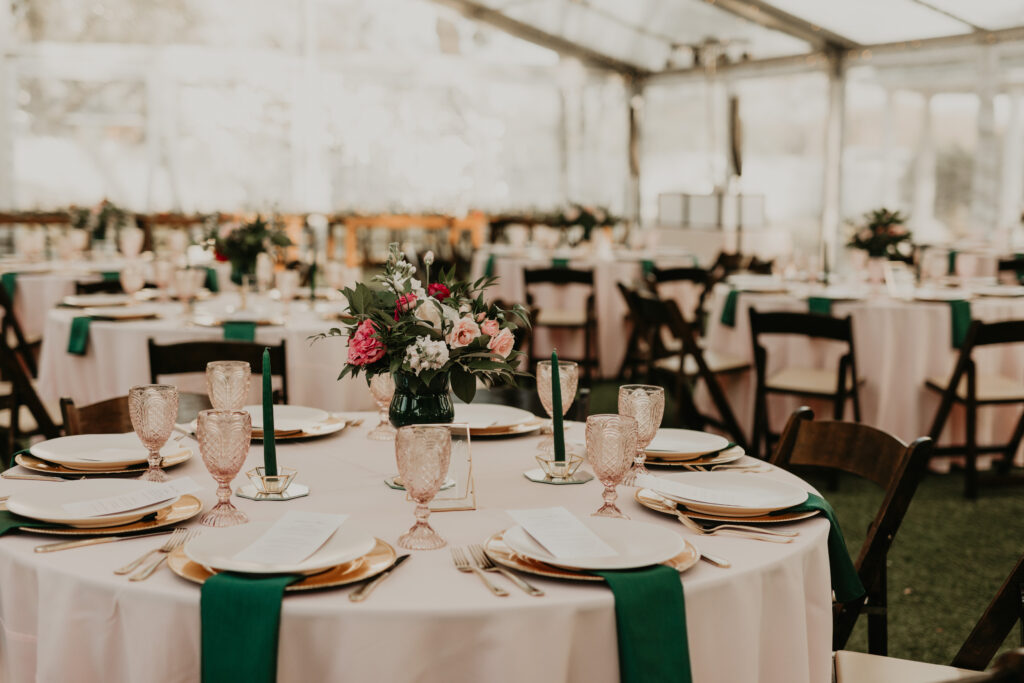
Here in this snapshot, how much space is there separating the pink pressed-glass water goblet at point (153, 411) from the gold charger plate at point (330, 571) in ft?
1.35

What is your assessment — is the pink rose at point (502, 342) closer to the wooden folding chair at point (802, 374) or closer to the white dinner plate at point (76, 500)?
the white dinner plate at point (76, 500)

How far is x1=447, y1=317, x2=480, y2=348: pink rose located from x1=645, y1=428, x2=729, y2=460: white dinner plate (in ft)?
1.45

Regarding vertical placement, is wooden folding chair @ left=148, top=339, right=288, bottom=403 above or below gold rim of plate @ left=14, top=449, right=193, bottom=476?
above

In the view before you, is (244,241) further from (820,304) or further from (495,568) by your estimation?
(495,568)

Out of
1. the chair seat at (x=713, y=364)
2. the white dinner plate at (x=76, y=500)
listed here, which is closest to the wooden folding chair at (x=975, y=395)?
the chair seat at (x=713, y=364)

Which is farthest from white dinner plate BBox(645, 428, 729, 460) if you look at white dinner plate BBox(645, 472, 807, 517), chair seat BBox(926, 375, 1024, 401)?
chair seat BBox(926, 375, 1024, 401)

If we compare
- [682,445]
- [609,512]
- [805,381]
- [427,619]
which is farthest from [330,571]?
[805,381]

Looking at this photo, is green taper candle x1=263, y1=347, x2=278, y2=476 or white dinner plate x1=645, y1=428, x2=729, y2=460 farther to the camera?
white dinner plate x1=645, y1=428, x2=729, y2=460

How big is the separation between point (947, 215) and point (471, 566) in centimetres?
1061

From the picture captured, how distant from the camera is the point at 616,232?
14508mm

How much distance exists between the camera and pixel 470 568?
Result: 146cm

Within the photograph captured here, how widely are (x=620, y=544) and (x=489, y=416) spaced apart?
38.4 inches

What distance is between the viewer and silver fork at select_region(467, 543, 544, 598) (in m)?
1.38

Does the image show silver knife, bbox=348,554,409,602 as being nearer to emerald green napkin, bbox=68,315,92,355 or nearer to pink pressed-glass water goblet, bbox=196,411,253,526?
pink pressed-glass water goblet, bbox=196,411,253,526
